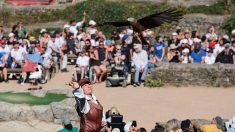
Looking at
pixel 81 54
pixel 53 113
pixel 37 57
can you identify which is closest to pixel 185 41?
pixel 81 54

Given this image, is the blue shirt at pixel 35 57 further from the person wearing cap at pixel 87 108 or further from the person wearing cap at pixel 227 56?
the person wearing cap at pixel 87 108

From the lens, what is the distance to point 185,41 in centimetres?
2177

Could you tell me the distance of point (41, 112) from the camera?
14891 mm

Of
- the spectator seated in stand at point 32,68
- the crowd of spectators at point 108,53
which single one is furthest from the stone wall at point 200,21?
the spectator seated in stand at point 32,68

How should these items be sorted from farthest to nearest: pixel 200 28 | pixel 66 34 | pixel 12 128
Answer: pixel 200 28, pixel 66 34, pixel 12 128

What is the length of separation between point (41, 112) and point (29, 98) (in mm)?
1339

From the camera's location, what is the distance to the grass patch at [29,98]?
15609 millimetres

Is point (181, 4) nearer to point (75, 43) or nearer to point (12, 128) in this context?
point (75, 43)

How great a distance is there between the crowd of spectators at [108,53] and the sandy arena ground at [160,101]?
63cm

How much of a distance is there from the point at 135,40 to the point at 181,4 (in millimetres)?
10407

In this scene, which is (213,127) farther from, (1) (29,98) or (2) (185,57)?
(2) (185,57)

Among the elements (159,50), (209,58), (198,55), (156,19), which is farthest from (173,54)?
(156,19)

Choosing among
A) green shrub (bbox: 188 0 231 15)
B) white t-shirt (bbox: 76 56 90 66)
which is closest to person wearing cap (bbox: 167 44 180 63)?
white t-shirt (bbox: 76 56 90 66)

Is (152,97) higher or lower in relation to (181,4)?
lower
